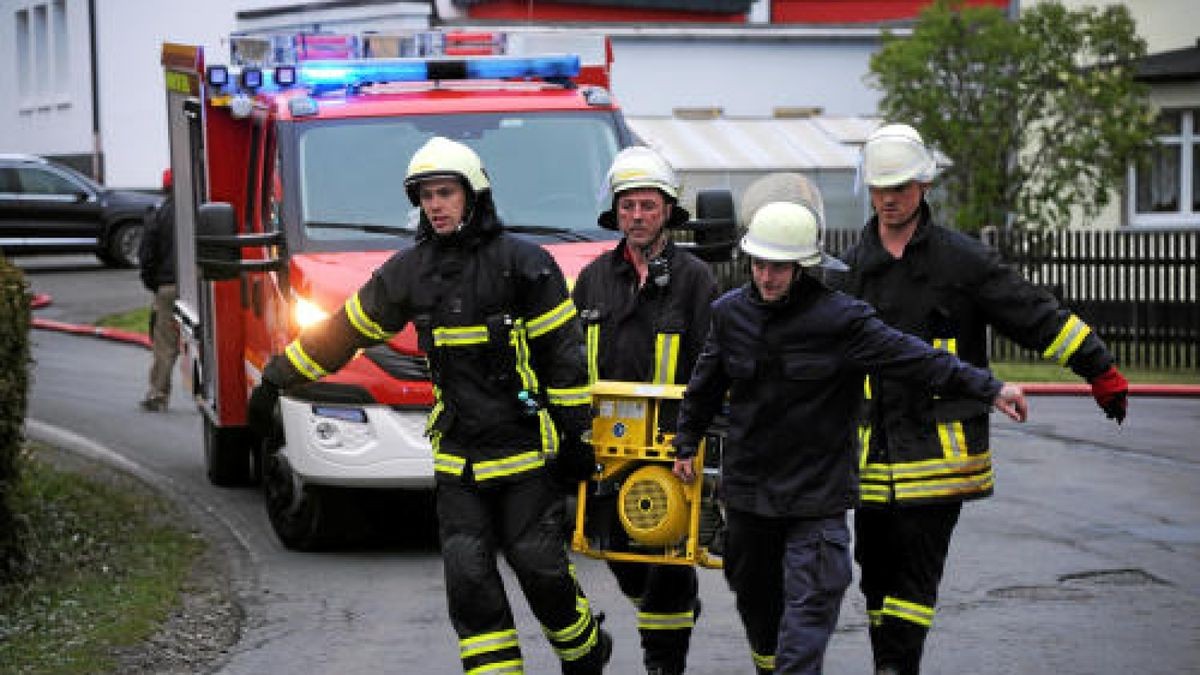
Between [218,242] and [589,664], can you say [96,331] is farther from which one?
[589,664]

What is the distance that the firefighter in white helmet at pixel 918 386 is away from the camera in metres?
7.11

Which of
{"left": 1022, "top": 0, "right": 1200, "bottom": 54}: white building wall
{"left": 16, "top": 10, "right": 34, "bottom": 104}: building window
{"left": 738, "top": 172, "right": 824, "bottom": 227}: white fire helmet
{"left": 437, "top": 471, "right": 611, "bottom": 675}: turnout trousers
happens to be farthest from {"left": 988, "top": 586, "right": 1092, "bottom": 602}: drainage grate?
{"left": 16, "top": 10, "right": 34, "bottom": 104}: building window

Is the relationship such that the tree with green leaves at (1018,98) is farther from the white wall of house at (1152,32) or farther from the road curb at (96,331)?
the road curb at (96,331)

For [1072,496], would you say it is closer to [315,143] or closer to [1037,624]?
[1037,624]

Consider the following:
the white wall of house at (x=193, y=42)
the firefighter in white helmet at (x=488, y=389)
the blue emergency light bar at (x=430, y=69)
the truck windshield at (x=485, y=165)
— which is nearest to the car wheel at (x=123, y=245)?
the white wall of house at (x=193, y=42)

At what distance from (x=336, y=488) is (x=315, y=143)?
1.85 metres

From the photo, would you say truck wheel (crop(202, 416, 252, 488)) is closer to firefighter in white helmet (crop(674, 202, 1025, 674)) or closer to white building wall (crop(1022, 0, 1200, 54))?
firefighter in white helmet (crop(674, 202, 1025, 674))

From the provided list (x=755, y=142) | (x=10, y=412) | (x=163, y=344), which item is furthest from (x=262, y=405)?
(x=755, y=142)

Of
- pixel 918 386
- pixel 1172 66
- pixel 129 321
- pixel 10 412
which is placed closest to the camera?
pixel 918 386

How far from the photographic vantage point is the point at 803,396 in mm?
6801

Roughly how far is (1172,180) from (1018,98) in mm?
3506

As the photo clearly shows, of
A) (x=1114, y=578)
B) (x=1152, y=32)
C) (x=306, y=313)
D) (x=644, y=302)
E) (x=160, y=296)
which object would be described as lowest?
(x=1114, y=578)

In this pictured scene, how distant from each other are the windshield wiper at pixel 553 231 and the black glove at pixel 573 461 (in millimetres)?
4146

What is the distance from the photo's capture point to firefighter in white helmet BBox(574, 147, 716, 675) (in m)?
7.91
